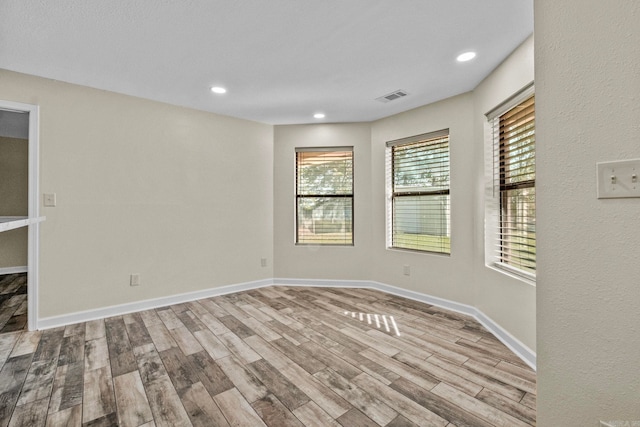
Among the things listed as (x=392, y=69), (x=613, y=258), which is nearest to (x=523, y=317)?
(x=613, y=258)

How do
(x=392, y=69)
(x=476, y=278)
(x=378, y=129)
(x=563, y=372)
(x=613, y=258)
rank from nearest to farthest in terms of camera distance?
(x=613, y=258) → (x=563, y=372) → (x=392, y=69) → (x=476, y=278) → (x=378, y=129)

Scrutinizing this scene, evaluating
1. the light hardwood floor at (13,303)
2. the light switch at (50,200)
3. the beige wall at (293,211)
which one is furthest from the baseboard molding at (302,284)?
the light switch at (50,200)

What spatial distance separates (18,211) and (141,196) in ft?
13.1

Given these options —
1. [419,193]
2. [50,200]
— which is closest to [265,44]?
[419,193]

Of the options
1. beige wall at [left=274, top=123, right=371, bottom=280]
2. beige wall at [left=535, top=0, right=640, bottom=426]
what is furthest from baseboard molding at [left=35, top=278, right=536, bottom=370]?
beige wall at [left=535, top=0, right=640, bottom=426]

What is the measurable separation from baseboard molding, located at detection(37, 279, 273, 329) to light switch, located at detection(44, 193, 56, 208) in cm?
107

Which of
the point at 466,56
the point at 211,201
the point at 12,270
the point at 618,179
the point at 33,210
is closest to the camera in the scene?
the point at 618,179

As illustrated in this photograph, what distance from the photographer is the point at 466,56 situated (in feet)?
7.68

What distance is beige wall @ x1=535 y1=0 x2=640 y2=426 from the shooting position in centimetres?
86

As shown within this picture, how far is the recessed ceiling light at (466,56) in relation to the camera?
2311 mm

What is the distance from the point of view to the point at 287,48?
7.32ft

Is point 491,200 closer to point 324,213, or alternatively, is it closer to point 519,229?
point 519,229

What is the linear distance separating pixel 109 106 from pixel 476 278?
4250 mm

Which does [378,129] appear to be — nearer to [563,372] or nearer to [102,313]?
[563,372]
